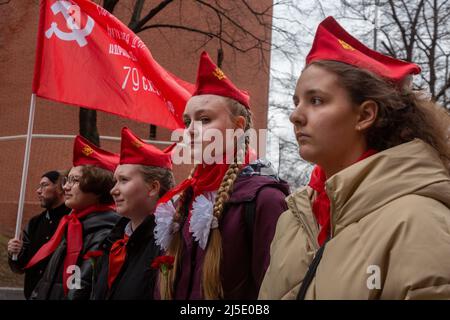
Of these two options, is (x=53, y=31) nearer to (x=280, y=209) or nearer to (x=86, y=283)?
(x=86, y=283)

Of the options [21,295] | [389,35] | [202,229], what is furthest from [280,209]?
[389,35]

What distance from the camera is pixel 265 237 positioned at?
10.0 feet

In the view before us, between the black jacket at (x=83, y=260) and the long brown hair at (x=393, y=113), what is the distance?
9.94 ft

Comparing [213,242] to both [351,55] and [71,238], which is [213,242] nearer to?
[351,55]

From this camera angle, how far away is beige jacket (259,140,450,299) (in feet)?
5.94


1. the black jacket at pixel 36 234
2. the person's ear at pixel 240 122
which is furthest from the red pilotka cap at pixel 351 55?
the black jacket at pixel 36 234

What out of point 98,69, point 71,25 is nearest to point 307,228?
point 98,69

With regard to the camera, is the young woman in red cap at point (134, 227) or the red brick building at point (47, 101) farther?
the red brick building at point (47, 101)

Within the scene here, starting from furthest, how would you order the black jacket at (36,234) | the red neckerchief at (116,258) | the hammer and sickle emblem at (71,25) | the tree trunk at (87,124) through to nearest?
the tree trunk at (87,124), the black jacket at (36,234), the hammer and sickle emblem at (71,25), the red neckerchief at (116,258)

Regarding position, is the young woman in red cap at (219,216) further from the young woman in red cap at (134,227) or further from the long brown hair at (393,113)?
the long brown hair at (393,113)

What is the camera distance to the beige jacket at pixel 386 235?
1811 millimetres

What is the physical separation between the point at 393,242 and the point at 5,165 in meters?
17.5

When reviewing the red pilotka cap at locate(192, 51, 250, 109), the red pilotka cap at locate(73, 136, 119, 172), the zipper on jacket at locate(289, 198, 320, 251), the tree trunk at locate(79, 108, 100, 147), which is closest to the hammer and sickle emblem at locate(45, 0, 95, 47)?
the red pilotka cap at locate(73, 136, 119, 172)

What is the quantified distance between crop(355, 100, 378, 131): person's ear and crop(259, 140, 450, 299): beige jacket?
0.20 meters
